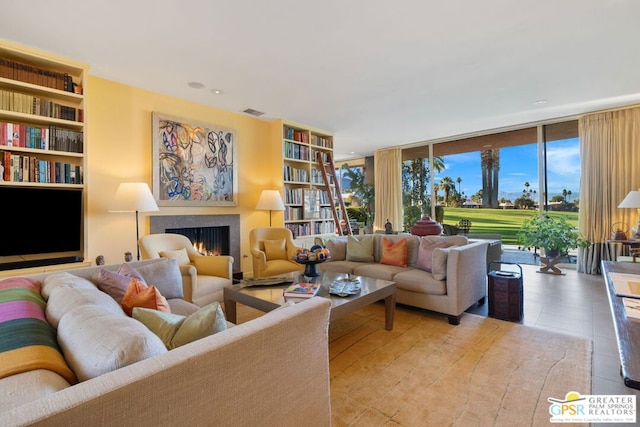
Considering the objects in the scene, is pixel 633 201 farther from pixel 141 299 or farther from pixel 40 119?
pixel 40 119

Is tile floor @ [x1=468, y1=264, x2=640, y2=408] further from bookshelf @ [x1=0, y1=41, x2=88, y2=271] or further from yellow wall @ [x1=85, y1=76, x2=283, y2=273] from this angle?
bookshelf @ [x1=0, y1=41, x2=88, y2=271]

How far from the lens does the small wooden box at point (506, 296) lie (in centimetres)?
293

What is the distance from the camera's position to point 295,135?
533 centimetres

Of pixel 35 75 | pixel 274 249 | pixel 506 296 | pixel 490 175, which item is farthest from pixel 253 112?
pixel 490 175

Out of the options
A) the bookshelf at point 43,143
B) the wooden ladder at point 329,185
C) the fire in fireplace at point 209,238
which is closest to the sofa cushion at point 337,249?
the wooden ladder at point 329,185

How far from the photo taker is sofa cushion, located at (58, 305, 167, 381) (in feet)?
2.61

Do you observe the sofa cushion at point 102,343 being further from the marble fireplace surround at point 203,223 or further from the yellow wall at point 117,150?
the marble fireplace surround at point 203,223

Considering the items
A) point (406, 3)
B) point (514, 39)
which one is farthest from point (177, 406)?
point (514, 39)

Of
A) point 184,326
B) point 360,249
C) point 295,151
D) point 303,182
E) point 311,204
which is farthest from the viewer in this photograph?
point 311,204

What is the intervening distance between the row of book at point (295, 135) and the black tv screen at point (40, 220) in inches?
121

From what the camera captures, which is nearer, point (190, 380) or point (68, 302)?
point (190, 380)

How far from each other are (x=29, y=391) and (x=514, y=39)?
3757 millimetres

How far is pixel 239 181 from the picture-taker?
4.77 m

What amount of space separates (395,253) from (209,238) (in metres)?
2.69
